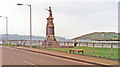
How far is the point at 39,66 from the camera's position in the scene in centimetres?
1325

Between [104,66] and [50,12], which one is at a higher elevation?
[50,12]

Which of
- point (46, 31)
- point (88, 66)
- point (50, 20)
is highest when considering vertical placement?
point (50, 20)

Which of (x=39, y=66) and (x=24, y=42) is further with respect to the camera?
(x=24, y=42)

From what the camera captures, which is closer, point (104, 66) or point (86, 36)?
point (104, 66)

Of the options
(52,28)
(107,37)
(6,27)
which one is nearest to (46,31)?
(52,28)

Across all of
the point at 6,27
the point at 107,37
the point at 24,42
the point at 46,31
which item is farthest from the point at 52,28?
the point at 107,37

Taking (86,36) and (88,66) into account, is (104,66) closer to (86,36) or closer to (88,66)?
(88,66)

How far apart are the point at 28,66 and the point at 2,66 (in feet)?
6.63

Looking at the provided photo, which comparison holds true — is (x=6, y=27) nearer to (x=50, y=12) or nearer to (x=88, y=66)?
(x=50, y=12)

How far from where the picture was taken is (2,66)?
13234mm

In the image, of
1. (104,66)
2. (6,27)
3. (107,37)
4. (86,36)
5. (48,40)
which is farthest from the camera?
(86,36)

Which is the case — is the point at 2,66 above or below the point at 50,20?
below

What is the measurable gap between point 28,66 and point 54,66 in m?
2.00

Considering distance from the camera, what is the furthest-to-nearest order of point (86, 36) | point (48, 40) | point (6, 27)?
point (86, 36), point (6, 27), point (48, 40)
